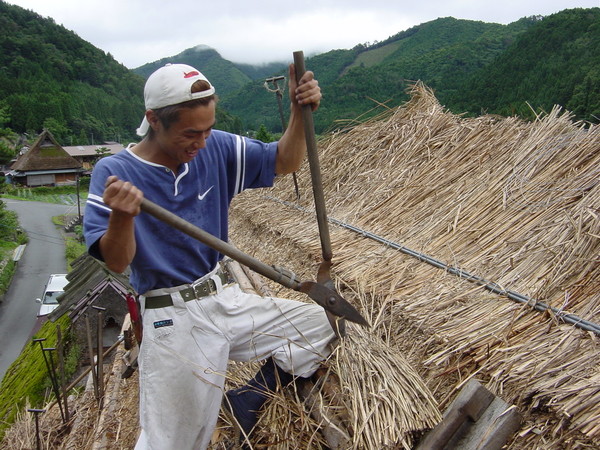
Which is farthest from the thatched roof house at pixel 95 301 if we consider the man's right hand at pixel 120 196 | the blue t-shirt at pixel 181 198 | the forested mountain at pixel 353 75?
the man's right hand at pixel 120 196

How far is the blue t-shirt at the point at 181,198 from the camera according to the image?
2.04m

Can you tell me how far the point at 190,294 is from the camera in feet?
7.13

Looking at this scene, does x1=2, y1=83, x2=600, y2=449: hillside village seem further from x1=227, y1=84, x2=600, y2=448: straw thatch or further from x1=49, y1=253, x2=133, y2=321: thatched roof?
x1=49, y1=253, x2=133, y2=321: thatched roof

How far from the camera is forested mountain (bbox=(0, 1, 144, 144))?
6475 centimetres

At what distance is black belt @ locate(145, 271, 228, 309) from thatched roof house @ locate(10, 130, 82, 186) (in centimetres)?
4690

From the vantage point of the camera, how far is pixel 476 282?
95.3 inches

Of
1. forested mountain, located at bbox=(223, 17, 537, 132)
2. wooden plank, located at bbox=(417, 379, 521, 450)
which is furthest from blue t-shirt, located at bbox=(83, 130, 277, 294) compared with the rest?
forested mountain, located at bbox=(223, 17, 537, 132)

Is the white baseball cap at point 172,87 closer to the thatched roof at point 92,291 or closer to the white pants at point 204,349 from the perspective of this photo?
the white pants at point 204,349

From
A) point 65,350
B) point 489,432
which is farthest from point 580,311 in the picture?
point 65,350

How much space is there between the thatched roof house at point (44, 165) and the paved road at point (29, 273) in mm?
6686

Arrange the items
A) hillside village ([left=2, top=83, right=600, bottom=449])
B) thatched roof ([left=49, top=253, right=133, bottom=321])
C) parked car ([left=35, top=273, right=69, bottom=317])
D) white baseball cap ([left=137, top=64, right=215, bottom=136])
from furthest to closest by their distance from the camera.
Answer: parked car ([left=35, top=273, right=69, bottom=317]) < thatched roof ([left=49, top=253, right=133, bottom=321]) < white baseball cap ([left=137, top=64, right=215, bottom=136]) < hillside village ([left=2, top=83, right=600, bottom=449])

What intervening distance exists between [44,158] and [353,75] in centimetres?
3036

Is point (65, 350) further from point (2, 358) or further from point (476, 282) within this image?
point (476, 282)

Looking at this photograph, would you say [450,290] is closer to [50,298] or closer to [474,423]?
[474,423]
